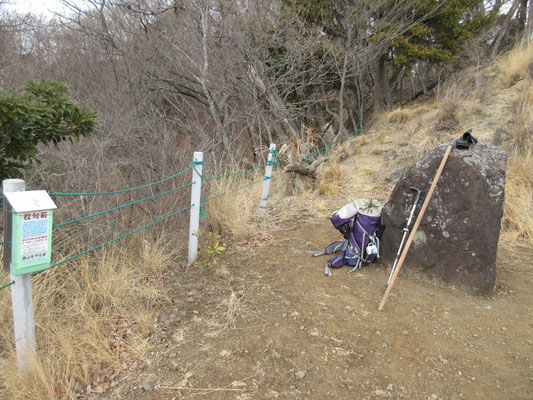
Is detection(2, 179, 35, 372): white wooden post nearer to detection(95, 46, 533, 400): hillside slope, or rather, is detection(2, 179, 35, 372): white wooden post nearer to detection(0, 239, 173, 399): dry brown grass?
detection(0, 239, 173, 399): dry brown grass

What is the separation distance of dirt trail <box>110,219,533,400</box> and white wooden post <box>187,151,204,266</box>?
305 mm

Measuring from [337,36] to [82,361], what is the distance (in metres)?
10.6

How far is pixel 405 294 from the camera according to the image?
3.21 metres

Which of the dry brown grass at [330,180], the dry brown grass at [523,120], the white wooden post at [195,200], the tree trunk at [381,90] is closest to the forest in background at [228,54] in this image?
the tree trunk at [381,90]

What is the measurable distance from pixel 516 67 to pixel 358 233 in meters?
7.82

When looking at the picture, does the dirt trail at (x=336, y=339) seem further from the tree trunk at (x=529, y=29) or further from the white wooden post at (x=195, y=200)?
the tree trunk at (x=529, y=29)

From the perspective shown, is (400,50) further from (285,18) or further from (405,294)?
(405,294)

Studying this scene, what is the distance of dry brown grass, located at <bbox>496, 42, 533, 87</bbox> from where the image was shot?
8430mm

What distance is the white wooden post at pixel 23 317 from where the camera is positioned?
1956 millimetres

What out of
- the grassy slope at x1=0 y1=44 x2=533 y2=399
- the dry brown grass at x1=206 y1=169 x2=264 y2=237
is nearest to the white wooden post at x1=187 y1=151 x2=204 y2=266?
the grassy slope at x1=0 y1=44 x2=533 y2=399

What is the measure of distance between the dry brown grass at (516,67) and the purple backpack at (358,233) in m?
7.23

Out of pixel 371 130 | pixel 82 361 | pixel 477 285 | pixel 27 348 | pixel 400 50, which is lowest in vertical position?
pixel 82 361

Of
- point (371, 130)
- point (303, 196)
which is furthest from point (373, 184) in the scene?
point (371, 130)

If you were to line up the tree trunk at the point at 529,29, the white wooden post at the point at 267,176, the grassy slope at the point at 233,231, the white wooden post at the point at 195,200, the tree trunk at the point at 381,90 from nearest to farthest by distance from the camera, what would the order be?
the grassy slope at the point at 233,231, the white wooden post at the point at 195,200, the white wooden post at the point at 267,176, the tree trunk at the point at 529,29, the tree trunk at the point at 381,90
